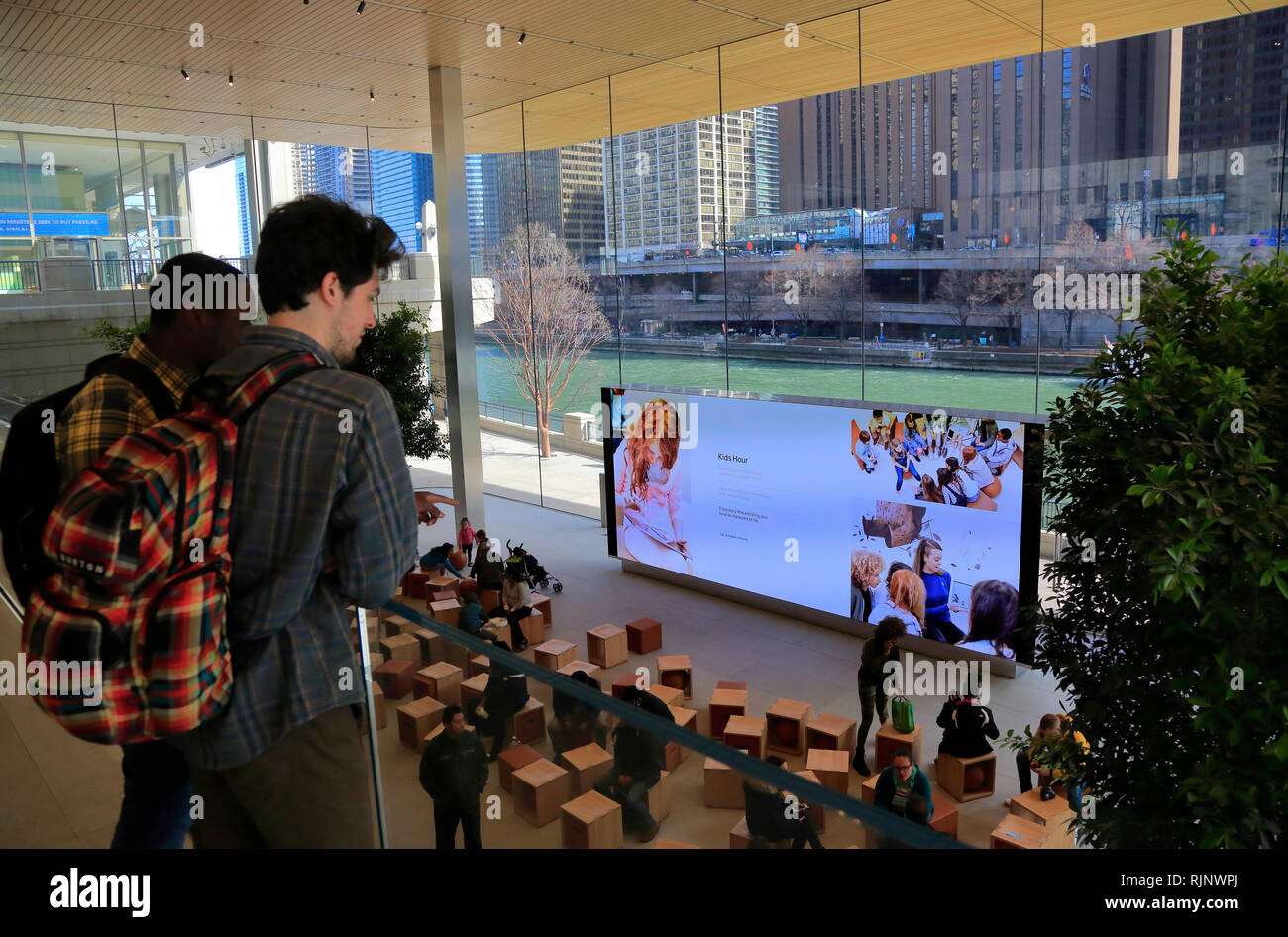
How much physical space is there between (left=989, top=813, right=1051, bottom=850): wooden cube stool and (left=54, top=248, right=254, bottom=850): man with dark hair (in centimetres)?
510

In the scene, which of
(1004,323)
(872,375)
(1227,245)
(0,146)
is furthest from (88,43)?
(1227,245)

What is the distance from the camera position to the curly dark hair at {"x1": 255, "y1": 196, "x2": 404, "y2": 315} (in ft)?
5.52

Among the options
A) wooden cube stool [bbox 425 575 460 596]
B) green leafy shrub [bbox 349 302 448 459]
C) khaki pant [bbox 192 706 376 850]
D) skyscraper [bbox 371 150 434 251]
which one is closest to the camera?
khaki pant [bbox 192 706 376 850]

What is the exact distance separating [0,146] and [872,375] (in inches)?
528

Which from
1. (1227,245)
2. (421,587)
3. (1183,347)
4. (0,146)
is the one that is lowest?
(421,587)

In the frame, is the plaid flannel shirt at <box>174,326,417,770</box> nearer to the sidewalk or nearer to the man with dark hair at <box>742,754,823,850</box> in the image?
the man with dark hair at <box>742,754,823,850</box>

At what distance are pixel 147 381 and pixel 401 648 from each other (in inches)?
37.8

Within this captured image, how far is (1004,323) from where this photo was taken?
11016 millimetres

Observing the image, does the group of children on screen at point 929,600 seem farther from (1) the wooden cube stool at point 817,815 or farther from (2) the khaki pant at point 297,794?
(2) the khaki pant at point 297,794

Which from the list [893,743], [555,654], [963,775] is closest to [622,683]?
[555,654]

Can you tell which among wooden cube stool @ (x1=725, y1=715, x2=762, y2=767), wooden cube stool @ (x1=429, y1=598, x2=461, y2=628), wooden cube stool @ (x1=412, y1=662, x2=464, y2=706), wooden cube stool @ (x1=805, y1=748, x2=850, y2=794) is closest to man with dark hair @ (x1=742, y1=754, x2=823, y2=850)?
wooden cube stool @ (x1=412, y1=662, x2=464, y2=706)

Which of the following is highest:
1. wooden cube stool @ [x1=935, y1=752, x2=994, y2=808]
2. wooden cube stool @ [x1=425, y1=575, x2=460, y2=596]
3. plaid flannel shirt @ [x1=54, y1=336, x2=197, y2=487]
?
plaid flannel shirt @ [x1=54, y1=336, x2=197, y2=487]

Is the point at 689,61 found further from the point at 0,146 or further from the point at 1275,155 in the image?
the point at 0,146

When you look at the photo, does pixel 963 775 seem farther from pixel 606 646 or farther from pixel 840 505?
pixel 606 646
